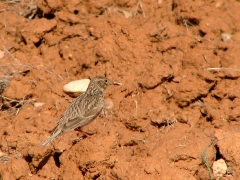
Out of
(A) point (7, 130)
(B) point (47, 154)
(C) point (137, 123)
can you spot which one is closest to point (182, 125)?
(C) point (137, 123)

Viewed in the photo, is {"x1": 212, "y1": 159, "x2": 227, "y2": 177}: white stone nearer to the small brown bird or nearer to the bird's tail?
the small brown bird

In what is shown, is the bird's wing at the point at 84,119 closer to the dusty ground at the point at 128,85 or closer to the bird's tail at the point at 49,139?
the dusty ground at the point at 128,85

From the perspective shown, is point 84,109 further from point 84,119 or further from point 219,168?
point 219,168

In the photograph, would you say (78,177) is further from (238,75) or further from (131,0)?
(131,0)

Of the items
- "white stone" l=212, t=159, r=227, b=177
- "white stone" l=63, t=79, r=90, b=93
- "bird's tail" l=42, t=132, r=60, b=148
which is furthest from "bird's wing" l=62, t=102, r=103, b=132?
"white stone" l=212, t=159, r=227, b=177

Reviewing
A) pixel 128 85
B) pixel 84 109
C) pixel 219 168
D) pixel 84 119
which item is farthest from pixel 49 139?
pixel 219 168

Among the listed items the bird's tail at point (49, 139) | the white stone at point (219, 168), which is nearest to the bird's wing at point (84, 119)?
the bird's tail at point (49, 139)
